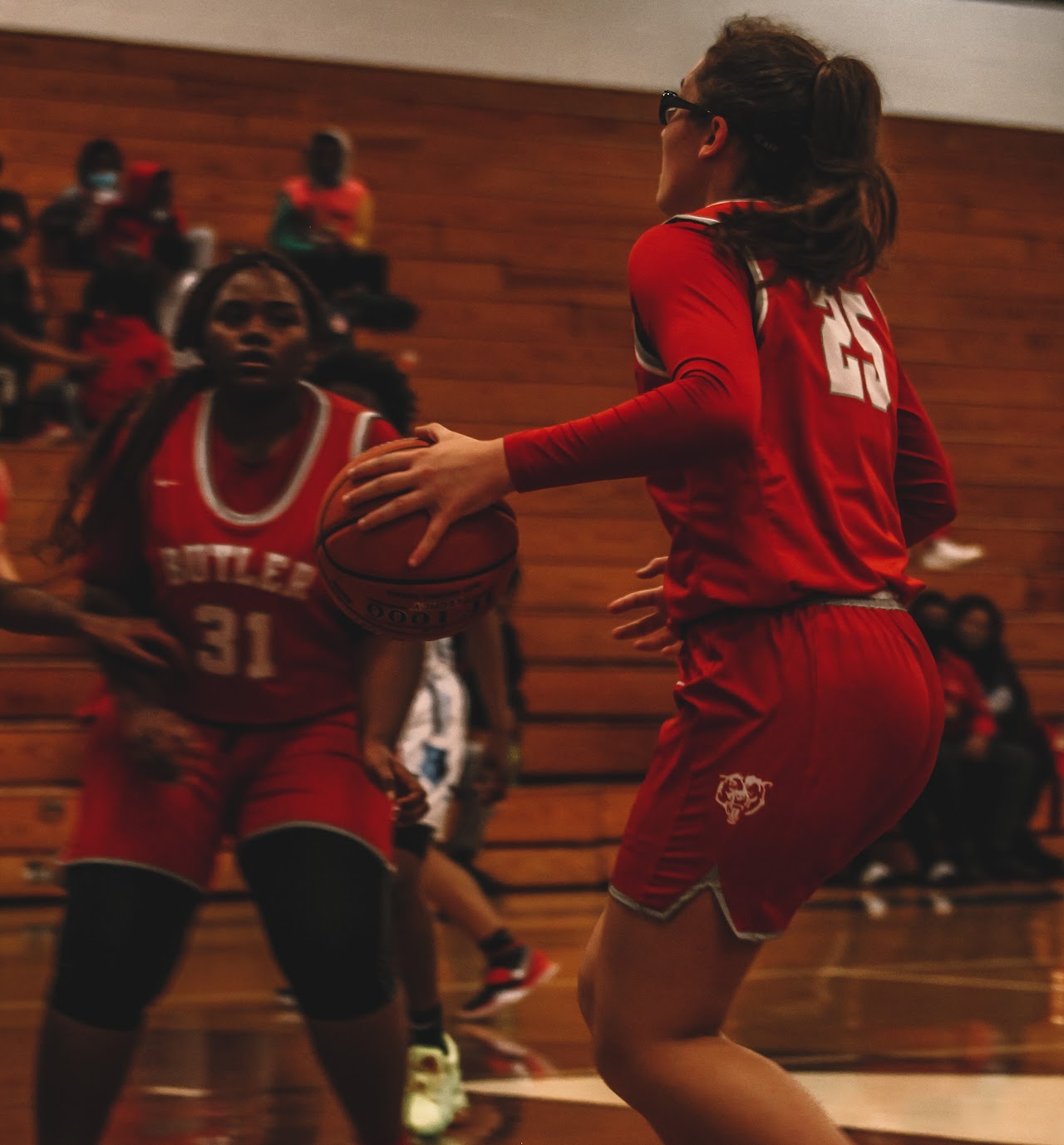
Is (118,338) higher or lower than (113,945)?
higher

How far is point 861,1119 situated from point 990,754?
14.7 ft

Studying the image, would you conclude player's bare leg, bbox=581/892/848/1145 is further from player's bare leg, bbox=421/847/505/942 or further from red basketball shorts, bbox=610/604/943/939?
player's bare leg, bbox=421/847/505/942

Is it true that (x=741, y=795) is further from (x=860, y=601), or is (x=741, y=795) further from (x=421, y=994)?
(x=421, y=994)

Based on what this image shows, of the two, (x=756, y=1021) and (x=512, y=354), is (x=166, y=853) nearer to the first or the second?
(x=756, y=1021)

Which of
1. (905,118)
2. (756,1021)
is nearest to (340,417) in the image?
(756,1021)

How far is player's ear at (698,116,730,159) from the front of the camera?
7.33 feet

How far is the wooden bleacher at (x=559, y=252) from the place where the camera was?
31.0 ft

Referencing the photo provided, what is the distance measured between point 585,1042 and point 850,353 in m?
2.97

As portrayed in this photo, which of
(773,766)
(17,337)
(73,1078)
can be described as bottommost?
(73,1078)

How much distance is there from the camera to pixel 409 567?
2.19 metres

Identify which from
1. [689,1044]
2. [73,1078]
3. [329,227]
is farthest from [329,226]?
[689,1044]

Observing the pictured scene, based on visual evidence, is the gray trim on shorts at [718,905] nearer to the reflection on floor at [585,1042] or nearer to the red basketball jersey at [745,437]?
the red basketball jersey at [745,437]

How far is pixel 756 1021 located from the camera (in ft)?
16.2

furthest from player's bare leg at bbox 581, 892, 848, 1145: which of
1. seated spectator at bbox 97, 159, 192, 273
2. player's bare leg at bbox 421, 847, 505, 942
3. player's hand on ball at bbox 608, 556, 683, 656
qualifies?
seated spectator at bbox 97, 159, 192, 273
